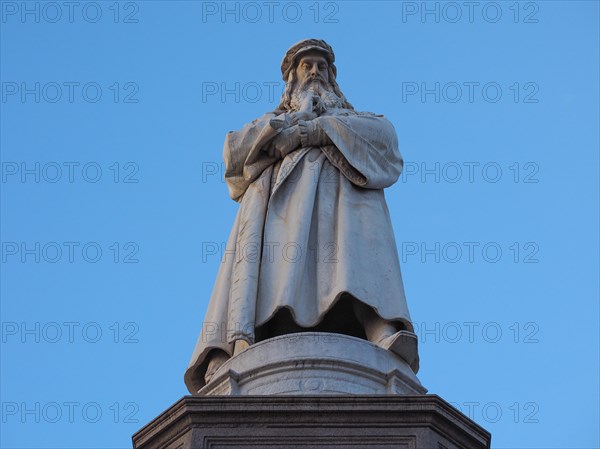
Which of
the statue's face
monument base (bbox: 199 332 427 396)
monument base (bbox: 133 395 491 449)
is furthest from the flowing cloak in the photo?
monument base (bbox: 133 395 491 449)

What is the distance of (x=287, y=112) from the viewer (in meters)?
17.3

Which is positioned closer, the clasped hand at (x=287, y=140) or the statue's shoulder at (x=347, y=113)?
the clasped hand at (x=287, y=140)

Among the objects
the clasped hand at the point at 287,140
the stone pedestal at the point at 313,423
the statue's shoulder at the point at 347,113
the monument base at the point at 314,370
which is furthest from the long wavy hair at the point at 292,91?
the stone pedestal at the point at 313,423

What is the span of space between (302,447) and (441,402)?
50.9 inches

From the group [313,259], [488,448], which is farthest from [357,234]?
[488,448]

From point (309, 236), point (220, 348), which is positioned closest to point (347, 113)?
point (309, 236)

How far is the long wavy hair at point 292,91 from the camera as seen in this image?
1762 cm

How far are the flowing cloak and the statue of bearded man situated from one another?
0.04 ft

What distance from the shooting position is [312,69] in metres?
17.8

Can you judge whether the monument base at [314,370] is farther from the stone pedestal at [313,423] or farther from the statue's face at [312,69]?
the statue's face at [312,69]

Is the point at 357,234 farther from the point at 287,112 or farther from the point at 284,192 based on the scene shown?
the point at 287,112

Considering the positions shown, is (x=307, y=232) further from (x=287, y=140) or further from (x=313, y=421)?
(x=313, y=421)

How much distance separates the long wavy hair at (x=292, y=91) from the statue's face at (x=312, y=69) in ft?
0.23

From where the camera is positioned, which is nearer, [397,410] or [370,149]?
[397,410]
